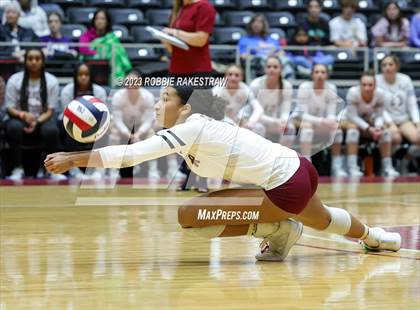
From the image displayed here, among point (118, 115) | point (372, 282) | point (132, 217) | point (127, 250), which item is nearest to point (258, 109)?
point (118, 115)

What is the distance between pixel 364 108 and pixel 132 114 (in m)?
2.92

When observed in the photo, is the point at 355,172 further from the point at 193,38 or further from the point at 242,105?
the point at 193,38

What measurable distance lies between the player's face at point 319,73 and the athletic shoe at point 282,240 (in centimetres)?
607

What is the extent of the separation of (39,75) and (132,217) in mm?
3786

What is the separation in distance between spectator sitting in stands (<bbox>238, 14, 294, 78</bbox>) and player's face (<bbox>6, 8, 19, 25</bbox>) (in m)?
2.87

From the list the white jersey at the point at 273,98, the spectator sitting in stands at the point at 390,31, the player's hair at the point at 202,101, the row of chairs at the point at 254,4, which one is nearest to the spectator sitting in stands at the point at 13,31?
the row of chairs at the point at 254,4

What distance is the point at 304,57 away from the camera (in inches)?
483

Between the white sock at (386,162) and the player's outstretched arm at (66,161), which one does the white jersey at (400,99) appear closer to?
the white sock at (386,162)

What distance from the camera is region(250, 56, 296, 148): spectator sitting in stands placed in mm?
10562

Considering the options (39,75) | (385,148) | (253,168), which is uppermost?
(253,168)

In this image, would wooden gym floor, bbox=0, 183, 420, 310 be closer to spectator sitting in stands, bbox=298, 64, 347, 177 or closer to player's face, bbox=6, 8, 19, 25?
spectator sitting in stands, bbox=298, 64, 347, 177

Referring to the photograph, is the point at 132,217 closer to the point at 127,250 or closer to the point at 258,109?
the point at 127,250

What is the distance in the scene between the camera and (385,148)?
11.1 meters

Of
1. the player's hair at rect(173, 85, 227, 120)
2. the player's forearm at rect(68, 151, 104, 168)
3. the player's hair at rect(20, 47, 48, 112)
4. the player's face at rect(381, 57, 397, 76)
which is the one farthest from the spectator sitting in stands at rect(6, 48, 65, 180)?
the player's forearm at rect(68, 151, 104, 168)
